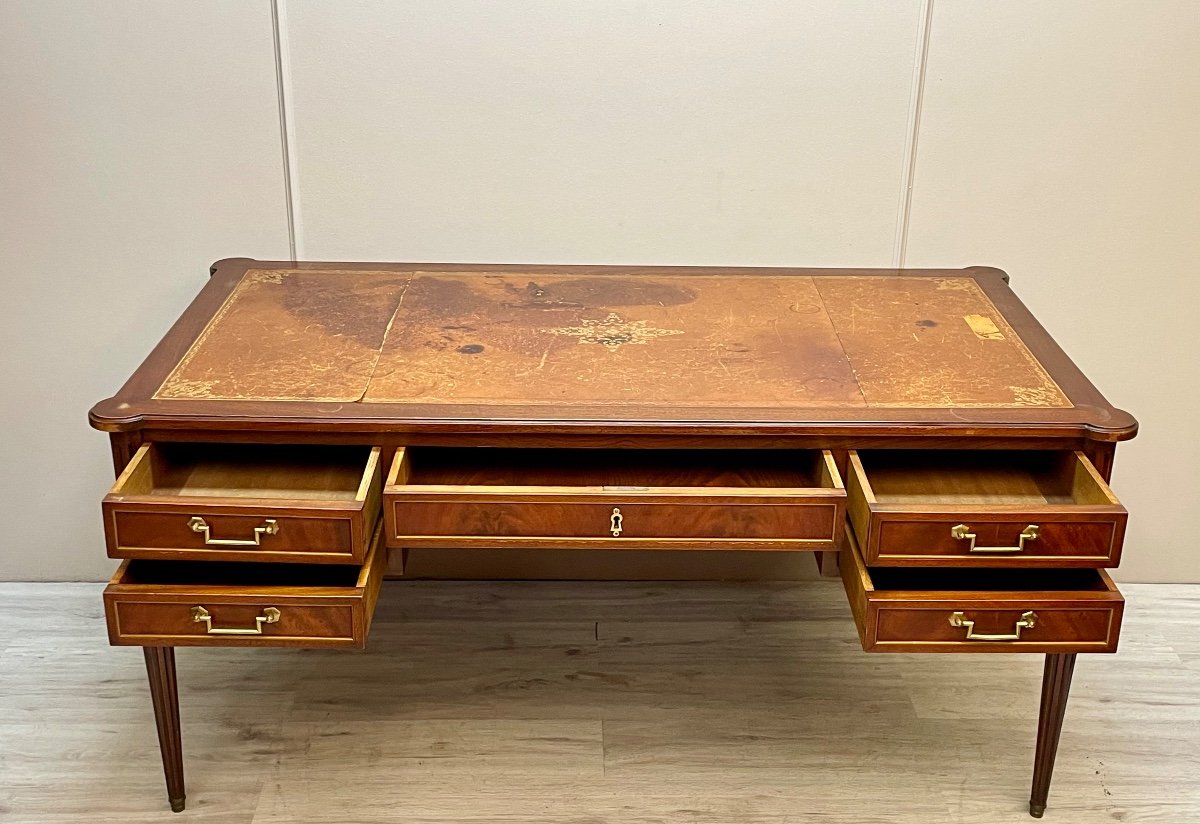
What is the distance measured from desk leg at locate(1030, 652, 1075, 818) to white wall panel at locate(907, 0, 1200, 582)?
0.80 metres

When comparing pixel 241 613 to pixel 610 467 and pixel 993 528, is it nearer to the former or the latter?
pixel 610 467

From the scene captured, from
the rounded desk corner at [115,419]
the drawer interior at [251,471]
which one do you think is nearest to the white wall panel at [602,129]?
the drawer interior at [251,471]

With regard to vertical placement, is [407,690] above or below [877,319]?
below

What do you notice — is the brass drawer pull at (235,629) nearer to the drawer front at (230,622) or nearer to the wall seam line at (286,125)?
the drawer front at (230,622)

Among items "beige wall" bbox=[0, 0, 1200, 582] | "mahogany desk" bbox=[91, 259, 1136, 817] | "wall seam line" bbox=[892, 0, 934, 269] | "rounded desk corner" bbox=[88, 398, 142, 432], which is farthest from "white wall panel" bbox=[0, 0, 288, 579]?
"wall seam line" bbox=[892, 0, 934, 269]

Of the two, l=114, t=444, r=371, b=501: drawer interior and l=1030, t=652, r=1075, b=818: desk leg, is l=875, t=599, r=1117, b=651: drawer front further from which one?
l=114, t=444, r=371, b=501: drawer interior

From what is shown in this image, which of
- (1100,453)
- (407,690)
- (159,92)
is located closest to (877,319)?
(1100,453)

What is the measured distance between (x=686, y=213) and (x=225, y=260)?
33.0 inches

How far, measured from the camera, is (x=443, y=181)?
2.18 meters

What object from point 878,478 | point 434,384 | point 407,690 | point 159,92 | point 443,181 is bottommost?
point 407,690

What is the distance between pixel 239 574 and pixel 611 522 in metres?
0.54

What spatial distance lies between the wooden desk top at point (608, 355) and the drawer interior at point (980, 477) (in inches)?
3.8

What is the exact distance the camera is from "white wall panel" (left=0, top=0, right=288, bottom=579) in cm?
206

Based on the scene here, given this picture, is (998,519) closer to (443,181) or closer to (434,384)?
(434,384)
